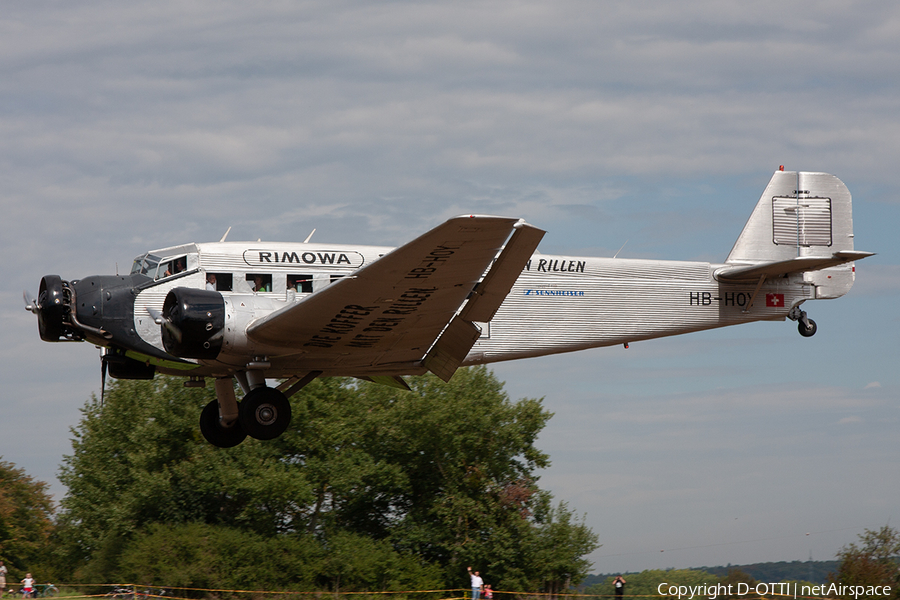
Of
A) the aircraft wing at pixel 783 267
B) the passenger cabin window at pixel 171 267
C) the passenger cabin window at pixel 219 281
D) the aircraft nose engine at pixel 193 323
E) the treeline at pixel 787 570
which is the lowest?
the treeline at pixel 787 570

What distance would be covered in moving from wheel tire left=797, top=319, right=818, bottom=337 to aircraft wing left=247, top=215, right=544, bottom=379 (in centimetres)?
632

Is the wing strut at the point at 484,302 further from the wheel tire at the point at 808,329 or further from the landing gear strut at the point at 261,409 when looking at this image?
the wheel tire at the point at 808,329

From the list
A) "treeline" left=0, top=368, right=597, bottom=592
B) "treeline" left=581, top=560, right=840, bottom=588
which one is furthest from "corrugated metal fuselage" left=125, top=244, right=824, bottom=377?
"treeline" left=0, top=368, right=597, bottom=592

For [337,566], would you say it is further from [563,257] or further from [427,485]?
[563,257]

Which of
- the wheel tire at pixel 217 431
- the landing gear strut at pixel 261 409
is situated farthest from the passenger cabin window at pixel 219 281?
the wheel tire at pixel 217 431

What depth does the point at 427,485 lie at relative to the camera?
117ft

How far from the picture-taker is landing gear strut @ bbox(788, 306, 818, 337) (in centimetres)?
1494

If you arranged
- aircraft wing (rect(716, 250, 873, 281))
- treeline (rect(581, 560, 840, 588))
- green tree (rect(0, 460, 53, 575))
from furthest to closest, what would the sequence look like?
green tree (rect(0, 460, 53, 575)), treeline (rect(581, 560, 840, 588)), aircraft wing (rect(716, 250, 873, 281))

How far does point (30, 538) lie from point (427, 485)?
18190 millimetres

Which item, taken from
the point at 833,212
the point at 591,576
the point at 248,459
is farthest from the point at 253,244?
the point at 591,576

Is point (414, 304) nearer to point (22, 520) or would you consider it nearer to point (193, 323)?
point (193, 323)

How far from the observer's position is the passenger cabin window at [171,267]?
1248cm

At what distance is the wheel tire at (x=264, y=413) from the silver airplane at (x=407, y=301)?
0.02 metres

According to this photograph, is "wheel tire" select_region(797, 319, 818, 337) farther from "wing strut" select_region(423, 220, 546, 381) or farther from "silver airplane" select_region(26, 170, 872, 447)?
"wing strut" select_region(423, 220, 546, 381)
